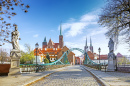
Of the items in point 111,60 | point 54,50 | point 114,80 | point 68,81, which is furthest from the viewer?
point 54,50

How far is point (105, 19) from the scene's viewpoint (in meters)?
17.1

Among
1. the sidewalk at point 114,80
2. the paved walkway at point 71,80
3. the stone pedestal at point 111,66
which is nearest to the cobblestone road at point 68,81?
the paved walkway at point 71,80

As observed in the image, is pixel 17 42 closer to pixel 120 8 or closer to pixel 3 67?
pixel 3 67

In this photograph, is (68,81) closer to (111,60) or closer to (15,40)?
(15,40)

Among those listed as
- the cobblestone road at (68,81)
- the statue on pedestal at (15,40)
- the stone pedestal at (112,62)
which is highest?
the statue on pedestal at (15,40)

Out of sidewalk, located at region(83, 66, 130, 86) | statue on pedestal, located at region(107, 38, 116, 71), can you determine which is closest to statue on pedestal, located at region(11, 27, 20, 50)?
sidewalk, located at region(83, 66, 130, 86)

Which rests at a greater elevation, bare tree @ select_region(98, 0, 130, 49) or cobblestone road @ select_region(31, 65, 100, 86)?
bare tree @ select_region(98, 0, 130, 49)

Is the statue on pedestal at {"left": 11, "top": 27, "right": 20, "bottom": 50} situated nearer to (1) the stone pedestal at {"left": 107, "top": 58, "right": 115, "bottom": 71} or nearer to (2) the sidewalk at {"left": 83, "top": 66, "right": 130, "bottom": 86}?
(2) the sidewalk at {"left": 83, "top": 66, "right": 130, "bottom": 86}

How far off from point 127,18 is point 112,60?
631 centimetres

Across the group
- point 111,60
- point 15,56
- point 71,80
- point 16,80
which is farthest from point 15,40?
point 111,60

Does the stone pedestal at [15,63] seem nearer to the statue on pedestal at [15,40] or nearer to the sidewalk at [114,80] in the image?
the statue on pedestal at [15,40]

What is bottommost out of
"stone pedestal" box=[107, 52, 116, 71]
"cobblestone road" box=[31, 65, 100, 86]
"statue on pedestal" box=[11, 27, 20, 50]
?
"cobblestone road" box=[31, 65, 100, 86]

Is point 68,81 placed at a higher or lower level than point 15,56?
lower

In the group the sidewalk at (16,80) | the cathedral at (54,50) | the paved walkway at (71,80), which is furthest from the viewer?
the cathedral at (54,50)
